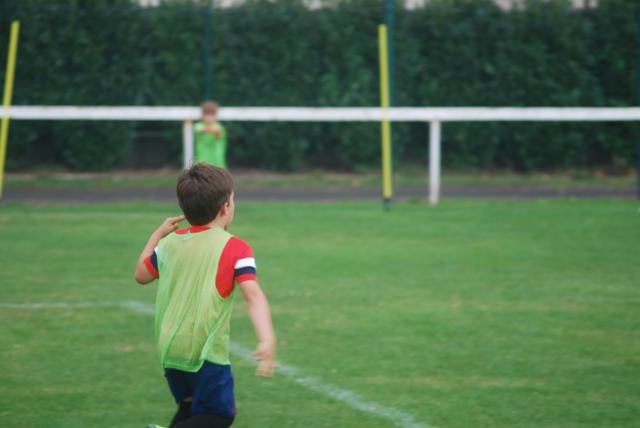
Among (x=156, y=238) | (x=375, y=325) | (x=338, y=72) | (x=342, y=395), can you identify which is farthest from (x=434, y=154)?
(x=156, y=238)

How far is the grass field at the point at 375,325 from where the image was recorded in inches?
204

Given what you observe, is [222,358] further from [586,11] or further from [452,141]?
[586,11]

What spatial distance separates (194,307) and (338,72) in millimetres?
14649

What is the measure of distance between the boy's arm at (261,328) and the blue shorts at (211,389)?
0.19m

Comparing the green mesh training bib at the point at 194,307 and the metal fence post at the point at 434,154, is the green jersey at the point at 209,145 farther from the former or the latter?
the green mesh training bib at the point at 194,307

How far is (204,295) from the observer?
3.78 meters

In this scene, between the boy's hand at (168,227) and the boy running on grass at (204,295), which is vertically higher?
the boy's hand at (168,227)

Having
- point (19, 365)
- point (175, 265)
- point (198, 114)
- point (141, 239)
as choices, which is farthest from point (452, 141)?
point (175, 265)

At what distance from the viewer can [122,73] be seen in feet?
56.9

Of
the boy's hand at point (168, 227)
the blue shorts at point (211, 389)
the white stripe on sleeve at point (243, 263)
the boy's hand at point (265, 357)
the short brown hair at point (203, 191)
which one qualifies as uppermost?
the short brown hair at point (203, 191)

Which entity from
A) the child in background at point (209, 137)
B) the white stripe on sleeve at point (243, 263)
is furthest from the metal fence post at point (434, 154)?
the white stripe on sleeve at point (243, 263)

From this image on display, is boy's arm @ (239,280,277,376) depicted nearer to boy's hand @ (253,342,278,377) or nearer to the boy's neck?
boy's hand @ (253,342,278,377)

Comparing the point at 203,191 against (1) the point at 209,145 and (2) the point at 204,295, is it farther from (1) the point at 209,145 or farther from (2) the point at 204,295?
(1) the point at 209,145

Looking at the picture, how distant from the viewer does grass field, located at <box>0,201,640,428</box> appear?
5188 mm
